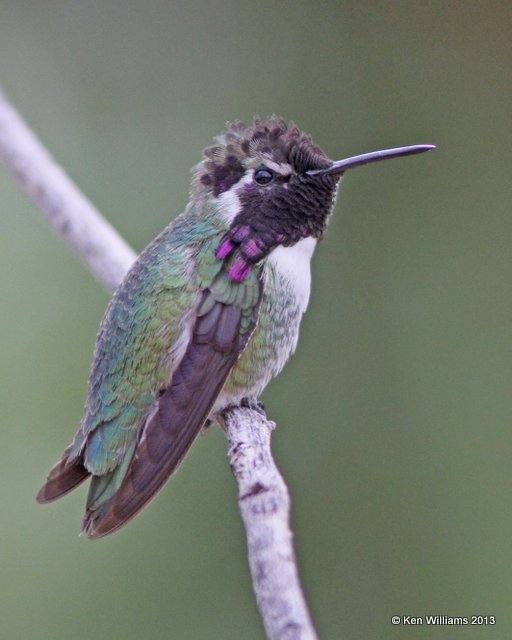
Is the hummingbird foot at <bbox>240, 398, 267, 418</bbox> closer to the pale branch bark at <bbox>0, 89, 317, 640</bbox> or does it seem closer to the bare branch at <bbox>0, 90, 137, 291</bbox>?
the pale branch bark at <bbox>0, 89, 317, 640</bbox>

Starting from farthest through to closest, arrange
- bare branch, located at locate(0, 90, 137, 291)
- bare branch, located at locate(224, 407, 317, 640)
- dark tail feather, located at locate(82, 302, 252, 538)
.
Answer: bare branch, located at locate(0, 90, 137, 291), dark tail feather, located at locate(82, 302, 252, 538), bare branch, located at locate(224, 407, 317, 640)

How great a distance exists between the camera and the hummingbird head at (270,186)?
2252 mm

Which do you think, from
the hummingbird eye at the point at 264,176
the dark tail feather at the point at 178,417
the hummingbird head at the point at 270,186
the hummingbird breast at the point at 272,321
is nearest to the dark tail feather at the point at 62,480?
the dark tail feather at the point at 178,417

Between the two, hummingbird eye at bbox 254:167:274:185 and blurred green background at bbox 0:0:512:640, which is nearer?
hummingbird eye at bbox 254:167:274:185

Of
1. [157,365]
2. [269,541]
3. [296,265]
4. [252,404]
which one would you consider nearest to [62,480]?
[157,365]

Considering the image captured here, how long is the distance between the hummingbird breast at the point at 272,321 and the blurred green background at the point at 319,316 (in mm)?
1192

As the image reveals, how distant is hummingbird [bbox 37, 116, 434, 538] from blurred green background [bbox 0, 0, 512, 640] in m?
1.22

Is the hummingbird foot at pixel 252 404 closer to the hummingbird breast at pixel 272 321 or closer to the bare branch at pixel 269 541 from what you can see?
the hummingbird breast at pixel 272 321

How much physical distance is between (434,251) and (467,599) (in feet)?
5.05

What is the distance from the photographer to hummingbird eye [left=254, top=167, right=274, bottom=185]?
2.30m

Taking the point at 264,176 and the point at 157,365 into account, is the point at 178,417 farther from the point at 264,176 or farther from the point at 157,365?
the point at 264,176

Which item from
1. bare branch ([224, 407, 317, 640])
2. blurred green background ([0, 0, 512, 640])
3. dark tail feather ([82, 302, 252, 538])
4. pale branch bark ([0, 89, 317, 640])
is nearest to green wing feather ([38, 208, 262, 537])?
dark tail feather ([82, 302, 252, 538])

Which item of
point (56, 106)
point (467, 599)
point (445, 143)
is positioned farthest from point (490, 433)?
point (56, 106)

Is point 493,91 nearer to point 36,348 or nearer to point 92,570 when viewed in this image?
point 36,348
